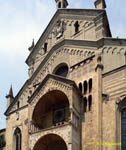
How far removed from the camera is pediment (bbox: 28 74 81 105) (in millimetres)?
22844

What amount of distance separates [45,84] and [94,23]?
240 inches

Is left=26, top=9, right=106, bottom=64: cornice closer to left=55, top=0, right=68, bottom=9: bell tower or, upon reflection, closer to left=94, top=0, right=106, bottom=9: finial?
left=94, top=0, right=106, bottom=9: finial

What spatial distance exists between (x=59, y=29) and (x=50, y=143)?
9.95m

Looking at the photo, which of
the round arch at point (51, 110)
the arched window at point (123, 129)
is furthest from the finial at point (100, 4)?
the arched window at point (123, 129)

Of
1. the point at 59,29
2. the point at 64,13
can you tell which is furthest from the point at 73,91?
the point at 64,13

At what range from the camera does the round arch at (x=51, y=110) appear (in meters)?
24.3

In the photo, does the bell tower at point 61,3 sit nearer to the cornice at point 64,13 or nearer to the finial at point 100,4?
the cornice at point 64,13

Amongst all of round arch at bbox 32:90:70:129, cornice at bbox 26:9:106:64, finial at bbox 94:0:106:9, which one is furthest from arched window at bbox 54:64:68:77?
→ finial at bbox 94:0:106:9

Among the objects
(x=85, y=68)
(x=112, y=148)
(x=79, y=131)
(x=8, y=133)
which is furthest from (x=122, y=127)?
(x=8, y=133)

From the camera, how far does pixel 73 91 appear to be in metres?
22.6

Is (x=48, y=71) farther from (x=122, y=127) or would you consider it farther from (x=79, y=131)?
(x=122, y=127)

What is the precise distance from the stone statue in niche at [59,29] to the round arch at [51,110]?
5946 mm

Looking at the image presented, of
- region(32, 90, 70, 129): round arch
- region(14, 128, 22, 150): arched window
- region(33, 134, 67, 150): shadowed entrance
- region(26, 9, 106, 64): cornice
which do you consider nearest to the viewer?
region(33, 134, 67, 150): shadowed entrance

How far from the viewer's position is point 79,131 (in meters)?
22.2
